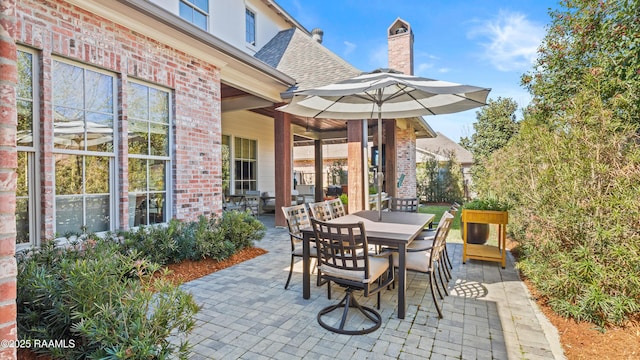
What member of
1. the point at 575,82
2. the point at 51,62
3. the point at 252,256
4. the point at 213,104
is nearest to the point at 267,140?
the point at 213,104

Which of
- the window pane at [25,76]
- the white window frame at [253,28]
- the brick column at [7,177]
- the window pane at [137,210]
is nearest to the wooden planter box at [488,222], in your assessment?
the window pane at [137,210]

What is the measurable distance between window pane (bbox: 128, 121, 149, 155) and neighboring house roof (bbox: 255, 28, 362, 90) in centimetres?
348

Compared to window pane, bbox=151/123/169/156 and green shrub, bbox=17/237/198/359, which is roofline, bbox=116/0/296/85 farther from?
green shrub, bbox=17/237/198/359

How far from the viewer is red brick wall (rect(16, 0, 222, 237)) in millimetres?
3412

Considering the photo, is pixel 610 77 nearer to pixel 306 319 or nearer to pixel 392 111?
pixel 392 111

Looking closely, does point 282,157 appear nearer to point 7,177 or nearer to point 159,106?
point 159,106

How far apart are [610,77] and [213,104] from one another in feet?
18.3

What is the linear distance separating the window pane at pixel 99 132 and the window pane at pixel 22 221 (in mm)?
920

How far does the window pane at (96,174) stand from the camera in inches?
157

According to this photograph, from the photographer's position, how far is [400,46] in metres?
12.8

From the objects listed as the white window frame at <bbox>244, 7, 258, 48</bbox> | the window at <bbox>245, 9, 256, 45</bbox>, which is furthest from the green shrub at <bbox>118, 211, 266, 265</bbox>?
the window at <bbox>245, 9, 256, 45</bbox>

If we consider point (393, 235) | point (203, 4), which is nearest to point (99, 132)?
point (393, 235)

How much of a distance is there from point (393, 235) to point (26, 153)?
13.3 feet

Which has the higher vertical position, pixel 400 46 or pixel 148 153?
pixel 400 46
